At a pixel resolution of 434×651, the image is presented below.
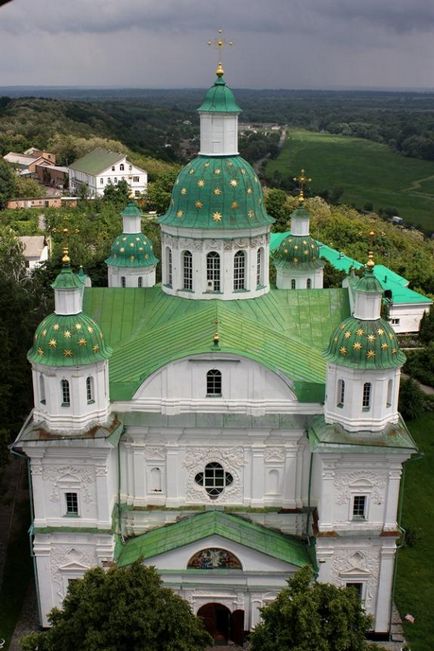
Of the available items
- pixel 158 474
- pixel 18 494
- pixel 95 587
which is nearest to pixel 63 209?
pixel 18 494

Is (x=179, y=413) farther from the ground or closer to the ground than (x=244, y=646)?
farther from the ground

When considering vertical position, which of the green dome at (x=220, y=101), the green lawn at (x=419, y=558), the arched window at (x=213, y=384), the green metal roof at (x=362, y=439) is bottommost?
the green lawn at (x=419, y=558)

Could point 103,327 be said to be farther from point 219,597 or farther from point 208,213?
point 219,597

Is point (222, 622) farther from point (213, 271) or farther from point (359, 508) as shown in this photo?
point (213, 271)

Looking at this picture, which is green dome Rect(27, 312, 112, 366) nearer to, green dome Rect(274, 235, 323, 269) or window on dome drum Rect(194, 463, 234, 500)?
window on dome drum Rect(194, 463, 234, 500)

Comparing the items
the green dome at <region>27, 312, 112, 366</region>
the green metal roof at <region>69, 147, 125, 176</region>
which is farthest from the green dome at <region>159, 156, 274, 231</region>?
the green metal roof at <region>69, 147, 125, 176</region>

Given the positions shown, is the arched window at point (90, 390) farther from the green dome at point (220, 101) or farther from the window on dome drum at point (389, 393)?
the green dome at point (220, 101)

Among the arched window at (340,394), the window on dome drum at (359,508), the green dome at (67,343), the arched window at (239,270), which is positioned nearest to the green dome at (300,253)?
the arched window at (239,270)
